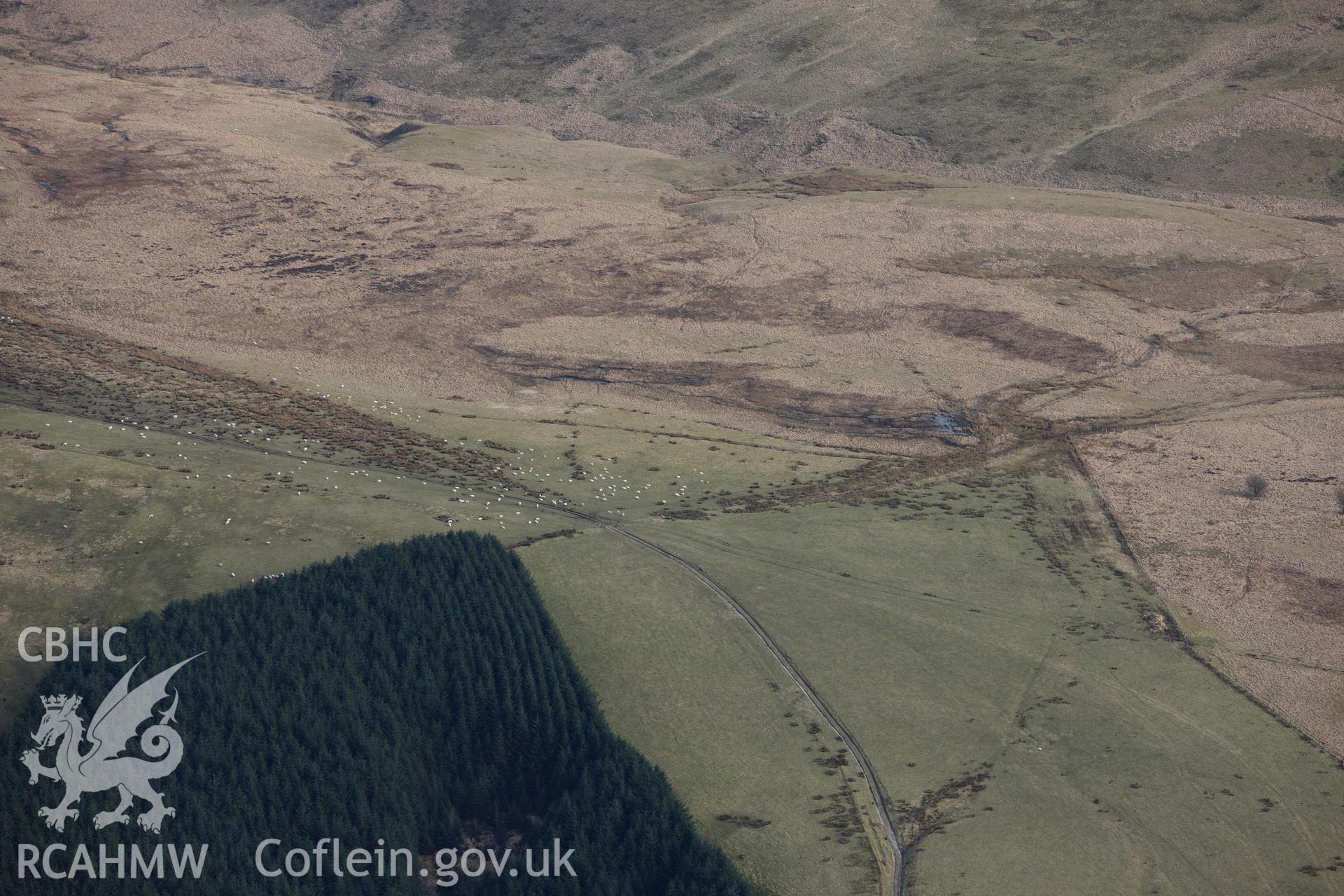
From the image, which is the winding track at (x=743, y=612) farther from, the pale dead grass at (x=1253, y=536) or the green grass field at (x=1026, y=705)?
the pale dead grass at (x=1253, y=536)

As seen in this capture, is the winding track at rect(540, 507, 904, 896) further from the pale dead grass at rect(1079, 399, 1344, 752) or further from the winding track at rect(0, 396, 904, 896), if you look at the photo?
the pale dead grass at rect(1079, 399, 1344, 752)

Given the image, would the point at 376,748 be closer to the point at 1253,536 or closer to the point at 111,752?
the point at 111,752

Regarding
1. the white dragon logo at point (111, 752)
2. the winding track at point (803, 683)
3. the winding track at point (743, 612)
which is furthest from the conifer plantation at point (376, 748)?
the winding track at point (743, 612)

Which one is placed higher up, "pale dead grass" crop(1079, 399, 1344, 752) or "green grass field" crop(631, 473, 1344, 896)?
"pale dead grass" crop(1079, 399, 1344, 752)

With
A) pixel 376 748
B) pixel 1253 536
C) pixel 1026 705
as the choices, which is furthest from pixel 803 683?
pixel 1253 536

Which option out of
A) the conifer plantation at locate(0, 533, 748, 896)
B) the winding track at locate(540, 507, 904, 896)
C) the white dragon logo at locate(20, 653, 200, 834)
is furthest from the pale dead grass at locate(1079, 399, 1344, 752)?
the white dragon logo at locate(20, 653, 200, 834)
